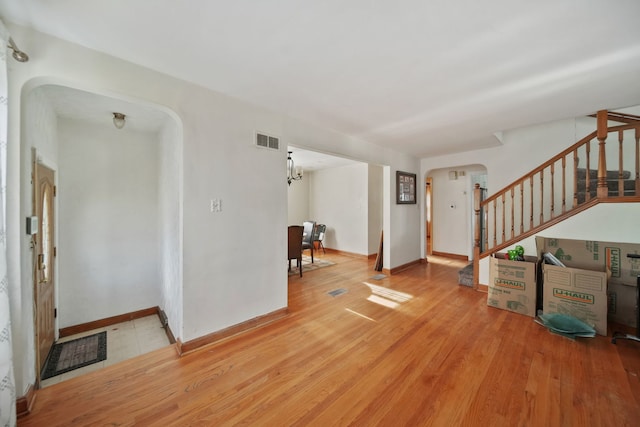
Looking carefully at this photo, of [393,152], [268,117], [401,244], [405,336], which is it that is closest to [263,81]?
[268,117]

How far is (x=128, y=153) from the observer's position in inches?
121

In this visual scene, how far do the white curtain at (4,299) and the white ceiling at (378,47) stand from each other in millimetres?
414

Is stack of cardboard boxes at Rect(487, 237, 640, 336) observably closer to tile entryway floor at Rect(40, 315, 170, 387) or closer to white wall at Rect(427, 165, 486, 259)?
white wall at Rect(427, 165, 486, 259)

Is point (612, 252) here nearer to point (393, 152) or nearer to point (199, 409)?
point (393, 152)

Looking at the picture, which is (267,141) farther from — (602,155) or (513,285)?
(602,155)

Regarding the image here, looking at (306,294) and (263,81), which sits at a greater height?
(263,81)

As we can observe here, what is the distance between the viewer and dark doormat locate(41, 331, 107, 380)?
6.95 feet

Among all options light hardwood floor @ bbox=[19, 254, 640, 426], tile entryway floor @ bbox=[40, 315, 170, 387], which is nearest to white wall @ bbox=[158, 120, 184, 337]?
tile entryway floor @ bbox=[40, 315, 170, 387]

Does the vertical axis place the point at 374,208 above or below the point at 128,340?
above

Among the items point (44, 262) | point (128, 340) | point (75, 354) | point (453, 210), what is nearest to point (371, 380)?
point (128, 340)

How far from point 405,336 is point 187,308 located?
2.10 metres

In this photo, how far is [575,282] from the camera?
2568 mm

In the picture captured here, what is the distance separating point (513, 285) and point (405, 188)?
2575 millimetres

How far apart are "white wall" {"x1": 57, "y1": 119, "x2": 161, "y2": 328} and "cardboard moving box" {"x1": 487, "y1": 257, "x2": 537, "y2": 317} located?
14.5 feet
